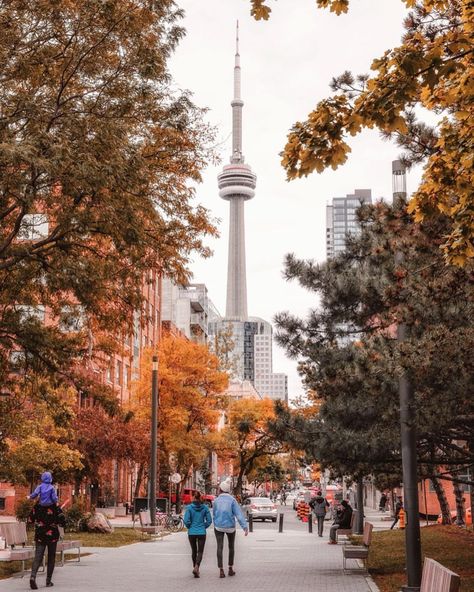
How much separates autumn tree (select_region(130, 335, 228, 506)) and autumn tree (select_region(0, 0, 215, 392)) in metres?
35.7

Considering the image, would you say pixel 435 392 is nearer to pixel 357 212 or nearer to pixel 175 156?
pixel 357 212

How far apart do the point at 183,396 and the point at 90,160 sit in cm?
4151

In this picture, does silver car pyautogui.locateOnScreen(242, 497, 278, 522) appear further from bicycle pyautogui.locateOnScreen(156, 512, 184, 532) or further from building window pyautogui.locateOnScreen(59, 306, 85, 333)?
building window pyautogui.locateOnScreen(59, 306, 85, 333)

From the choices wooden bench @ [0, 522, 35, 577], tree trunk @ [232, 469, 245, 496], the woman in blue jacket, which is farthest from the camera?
tree trunk @ [232, 469, 245, 496]

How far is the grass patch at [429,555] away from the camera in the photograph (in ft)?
53.9

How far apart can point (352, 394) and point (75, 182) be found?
6.06m

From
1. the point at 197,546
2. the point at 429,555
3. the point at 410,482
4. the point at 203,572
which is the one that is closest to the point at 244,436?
the point at 429,555

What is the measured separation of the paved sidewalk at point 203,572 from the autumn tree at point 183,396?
26790 millimetres

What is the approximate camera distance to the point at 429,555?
21.4 meters

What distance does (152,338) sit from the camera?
80.4m

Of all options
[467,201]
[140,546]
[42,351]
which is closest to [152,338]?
[140,546]

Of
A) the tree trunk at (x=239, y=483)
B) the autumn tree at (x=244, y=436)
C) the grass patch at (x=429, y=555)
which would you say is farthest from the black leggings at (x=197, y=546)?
the tree trunk at (x=239, y=483)

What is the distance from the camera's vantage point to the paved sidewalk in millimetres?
14973

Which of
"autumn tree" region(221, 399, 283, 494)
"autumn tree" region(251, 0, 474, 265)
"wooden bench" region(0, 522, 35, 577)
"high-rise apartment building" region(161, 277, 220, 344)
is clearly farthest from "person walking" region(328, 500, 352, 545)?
"high-rise apartment building" region(161, 277, 220, 344)
